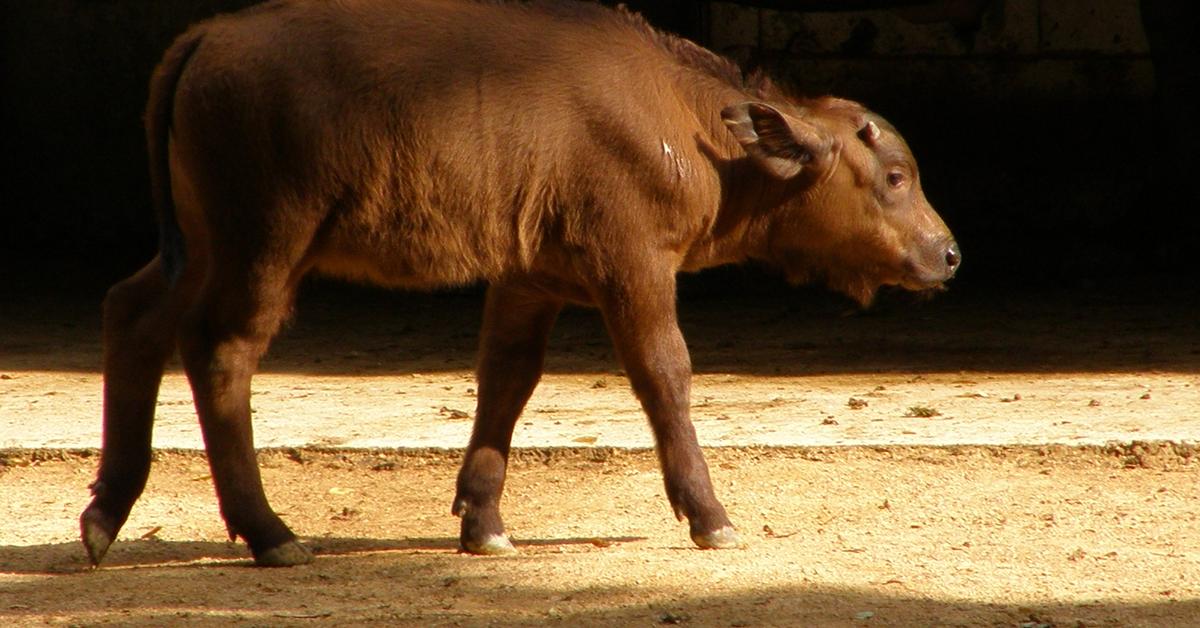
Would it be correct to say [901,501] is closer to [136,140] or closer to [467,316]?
[467,316]

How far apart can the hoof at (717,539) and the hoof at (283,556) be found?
1.29 metres

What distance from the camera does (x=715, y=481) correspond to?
6.78 meters

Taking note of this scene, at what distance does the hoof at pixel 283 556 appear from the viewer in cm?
560

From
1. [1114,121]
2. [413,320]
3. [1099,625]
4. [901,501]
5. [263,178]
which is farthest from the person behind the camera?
[1114,121]

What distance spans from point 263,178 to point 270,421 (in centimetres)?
277

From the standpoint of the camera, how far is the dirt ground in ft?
16.6

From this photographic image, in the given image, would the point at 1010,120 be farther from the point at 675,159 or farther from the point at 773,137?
the point at 675,159

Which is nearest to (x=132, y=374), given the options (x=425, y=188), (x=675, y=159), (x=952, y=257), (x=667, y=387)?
(x=425, y=188)

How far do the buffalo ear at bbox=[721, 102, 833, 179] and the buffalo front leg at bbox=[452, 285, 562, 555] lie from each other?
2.84ft

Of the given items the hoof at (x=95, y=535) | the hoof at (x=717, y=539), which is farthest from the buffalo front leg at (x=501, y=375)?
the hoof at (x=95, y=535)

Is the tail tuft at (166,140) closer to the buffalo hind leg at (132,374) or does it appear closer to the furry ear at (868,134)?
the buffalo hind leg at (132,374)

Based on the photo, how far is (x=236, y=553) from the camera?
19.6 ft

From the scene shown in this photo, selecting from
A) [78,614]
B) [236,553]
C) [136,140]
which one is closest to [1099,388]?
[236,553]

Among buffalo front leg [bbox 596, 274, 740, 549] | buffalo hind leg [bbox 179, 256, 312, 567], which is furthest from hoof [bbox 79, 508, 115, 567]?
buffalo front leg [bbox 596, 274, 740, 549]
